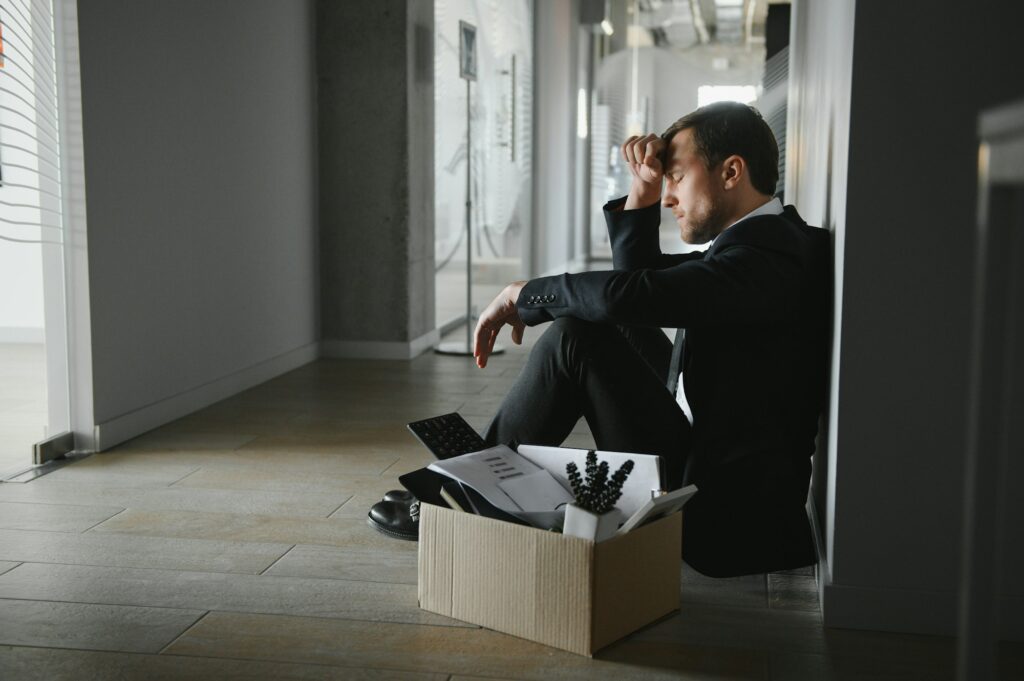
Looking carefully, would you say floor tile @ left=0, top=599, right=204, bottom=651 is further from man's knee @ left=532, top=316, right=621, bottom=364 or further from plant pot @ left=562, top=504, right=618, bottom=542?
man's knee @ left=532, top=316, right=621, bottom=364

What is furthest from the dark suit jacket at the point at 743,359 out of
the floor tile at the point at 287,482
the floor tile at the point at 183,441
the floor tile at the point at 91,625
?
the floor tile at the point at 183,441

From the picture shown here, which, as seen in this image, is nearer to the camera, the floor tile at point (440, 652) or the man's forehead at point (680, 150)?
the floor tile at point (440, 652)

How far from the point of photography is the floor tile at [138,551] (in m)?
2.07

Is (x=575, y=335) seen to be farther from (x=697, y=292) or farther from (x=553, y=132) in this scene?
(x=553, y=132)

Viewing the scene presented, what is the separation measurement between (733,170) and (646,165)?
16 centimetres

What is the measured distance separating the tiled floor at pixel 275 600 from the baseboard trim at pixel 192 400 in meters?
0.11

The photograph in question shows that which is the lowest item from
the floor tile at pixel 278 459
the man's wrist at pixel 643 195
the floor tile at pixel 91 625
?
the floor tile at pixel 91 625

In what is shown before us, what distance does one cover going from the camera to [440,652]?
1.65m

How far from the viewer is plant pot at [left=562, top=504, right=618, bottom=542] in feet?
5.18

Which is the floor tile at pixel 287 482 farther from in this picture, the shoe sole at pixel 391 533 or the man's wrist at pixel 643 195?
the man's wrist at pixel 643 195

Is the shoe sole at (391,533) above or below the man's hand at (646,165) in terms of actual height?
below

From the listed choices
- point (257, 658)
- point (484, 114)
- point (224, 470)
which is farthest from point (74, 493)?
point (484, 114)

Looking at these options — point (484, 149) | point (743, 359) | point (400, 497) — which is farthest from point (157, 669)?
point (484, 149)

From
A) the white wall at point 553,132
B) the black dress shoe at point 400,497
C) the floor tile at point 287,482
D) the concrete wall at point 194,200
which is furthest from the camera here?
the white wall at point 553,132
